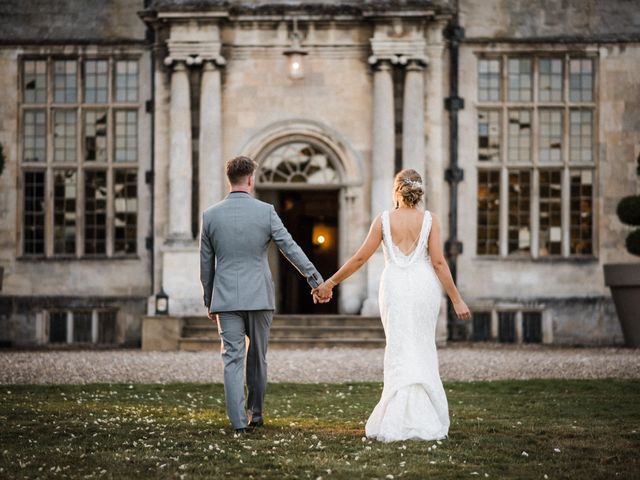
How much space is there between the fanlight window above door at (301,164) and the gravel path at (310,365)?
351 centimetres

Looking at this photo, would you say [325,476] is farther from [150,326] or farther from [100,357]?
[150,326]

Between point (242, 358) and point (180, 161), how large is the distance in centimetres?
1035

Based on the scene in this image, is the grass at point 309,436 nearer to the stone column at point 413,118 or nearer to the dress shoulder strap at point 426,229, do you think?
the dress shoulder strap at point 426,229

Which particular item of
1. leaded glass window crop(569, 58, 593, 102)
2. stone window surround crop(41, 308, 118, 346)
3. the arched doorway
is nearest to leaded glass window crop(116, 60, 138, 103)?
the arched doorway

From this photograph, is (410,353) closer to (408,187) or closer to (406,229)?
(406,229)

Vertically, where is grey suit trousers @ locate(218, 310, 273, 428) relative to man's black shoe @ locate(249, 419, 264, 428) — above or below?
above

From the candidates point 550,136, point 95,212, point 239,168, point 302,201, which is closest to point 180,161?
point 95,212

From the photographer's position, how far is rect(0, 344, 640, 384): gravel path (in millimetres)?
12586

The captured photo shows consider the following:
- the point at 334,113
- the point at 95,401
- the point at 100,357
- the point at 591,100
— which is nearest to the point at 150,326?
the point at 100,357

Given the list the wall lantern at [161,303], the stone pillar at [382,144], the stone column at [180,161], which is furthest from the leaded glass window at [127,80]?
the stone pillar at [382,144]

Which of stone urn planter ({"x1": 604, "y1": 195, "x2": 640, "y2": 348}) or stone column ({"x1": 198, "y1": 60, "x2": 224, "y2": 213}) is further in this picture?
stone column ({"x1": 198, "y1": 60, "x2": 224, "y2": 213})

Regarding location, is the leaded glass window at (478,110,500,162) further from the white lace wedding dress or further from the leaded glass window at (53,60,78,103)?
the white lace wedding dress

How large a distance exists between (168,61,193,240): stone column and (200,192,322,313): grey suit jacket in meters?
9.87

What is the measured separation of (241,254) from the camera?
8.12m
